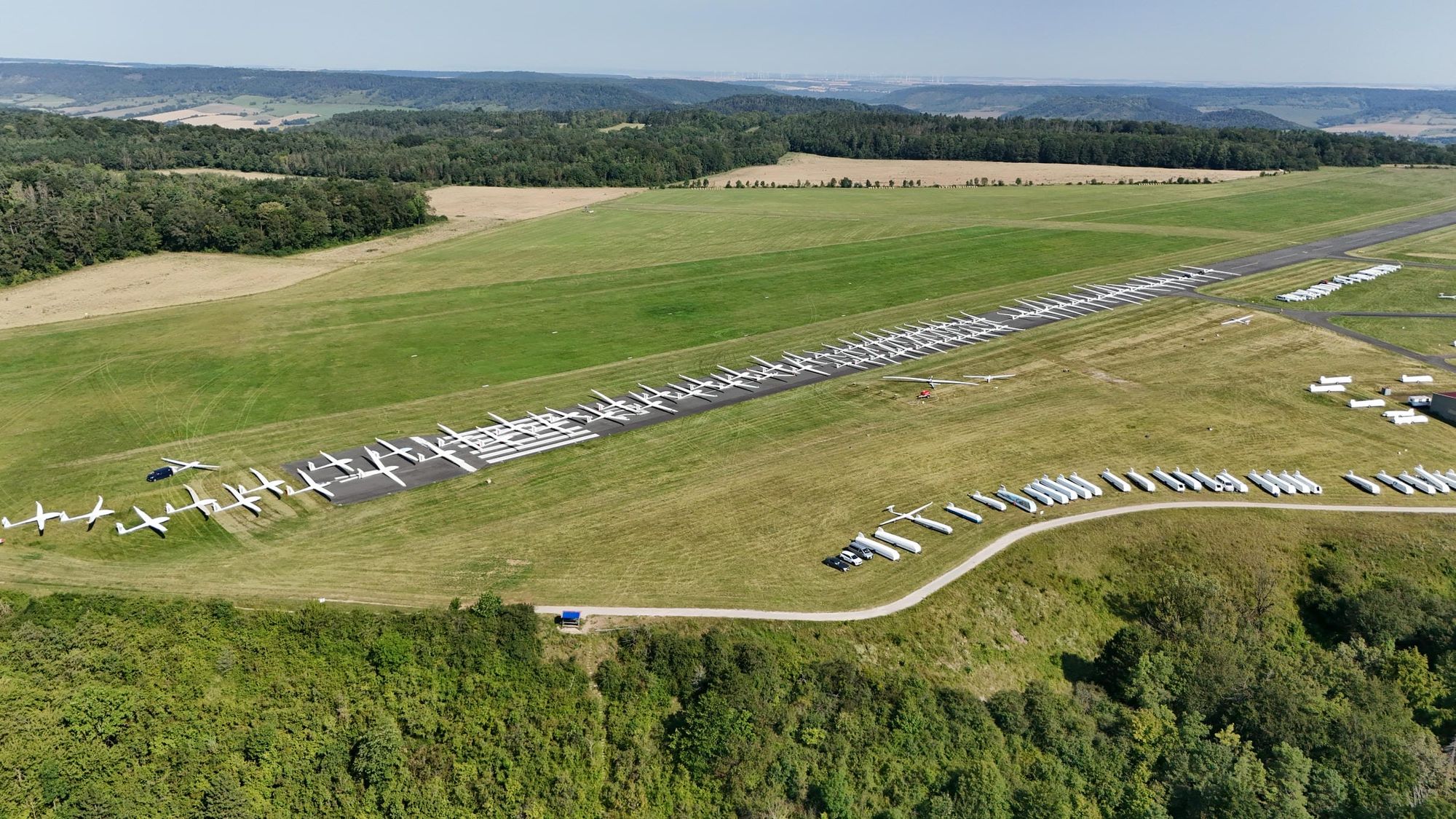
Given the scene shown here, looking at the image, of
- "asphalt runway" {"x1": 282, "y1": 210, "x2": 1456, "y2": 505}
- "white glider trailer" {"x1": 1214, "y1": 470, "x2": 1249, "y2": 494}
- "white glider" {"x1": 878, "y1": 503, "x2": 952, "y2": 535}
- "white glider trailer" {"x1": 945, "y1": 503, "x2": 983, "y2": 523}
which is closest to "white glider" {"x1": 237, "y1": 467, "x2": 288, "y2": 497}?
"asphalt runway" {"x1": 282, "y1": 210, "x2": 1456, "y2": 505}

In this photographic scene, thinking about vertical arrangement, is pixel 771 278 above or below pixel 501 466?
above

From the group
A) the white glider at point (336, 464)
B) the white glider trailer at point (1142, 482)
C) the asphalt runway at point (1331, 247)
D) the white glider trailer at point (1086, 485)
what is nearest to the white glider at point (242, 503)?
the white glider at point (336, 464)

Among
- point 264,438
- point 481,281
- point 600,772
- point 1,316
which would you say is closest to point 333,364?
point 264,438

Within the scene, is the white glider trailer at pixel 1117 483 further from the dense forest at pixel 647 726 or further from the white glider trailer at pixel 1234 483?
the dense forest at pixel 647 726

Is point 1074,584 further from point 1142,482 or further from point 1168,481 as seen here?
point 1168,481

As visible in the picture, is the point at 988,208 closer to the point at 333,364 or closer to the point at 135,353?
the point at 333,364

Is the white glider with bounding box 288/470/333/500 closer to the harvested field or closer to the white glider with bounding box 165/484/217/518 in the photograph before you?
the white glider with bounding box 165/484/217/518
